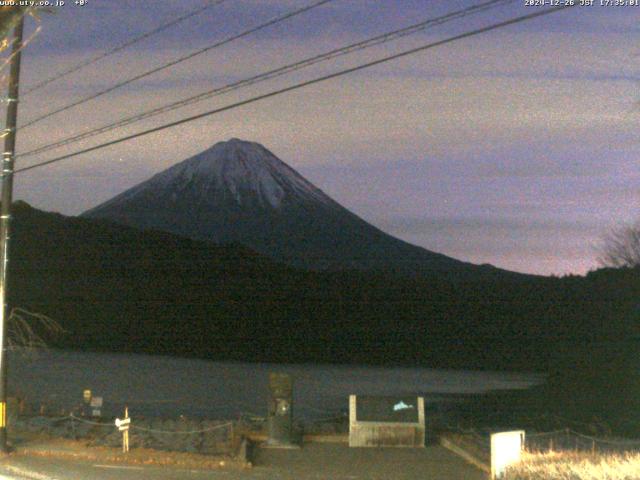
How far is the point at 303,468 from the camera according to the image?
18.5m

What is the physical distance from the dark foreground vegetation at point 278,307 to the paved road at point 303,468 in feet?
162

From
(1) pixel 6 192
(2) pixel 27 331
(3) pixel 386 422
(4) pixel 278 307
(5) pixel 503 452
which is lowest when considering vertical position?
(5) pixel 503 452

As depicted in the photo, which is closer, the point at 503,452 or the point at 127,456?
the point at 503,452

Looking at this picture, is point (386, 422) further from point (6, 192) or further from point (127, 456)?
point (6, 192)

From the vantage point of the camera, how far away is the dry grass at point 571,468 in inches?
483

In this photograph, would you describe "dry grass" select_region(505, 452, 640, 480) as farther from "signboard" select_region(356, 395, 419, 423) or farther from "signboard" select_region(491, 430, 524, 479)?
"signboard" select_region(356, 395, 419, 423)

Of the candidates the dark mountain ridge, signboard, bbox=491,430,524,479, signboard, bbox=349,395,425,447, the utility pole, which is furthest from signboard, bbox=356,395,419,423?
the dark mountain ridge

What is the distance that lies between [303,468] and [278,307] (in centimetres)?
10411

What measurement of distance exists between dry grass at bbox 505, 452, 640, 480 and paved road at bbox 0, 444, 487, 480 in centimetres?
216

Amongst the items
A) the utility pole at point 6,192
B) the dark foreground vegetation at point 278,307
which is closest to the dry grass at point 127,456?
the utility pole at point 6,192

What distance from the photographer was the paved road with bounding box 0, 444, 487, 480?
16734 mm

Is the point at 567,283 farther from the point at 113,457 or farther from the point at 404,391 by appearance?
the point at 113,457

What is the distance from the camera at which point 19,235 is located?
110m

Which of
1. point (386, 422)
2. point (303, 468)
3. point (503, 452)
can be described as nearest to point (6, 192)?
point (303, 468)
